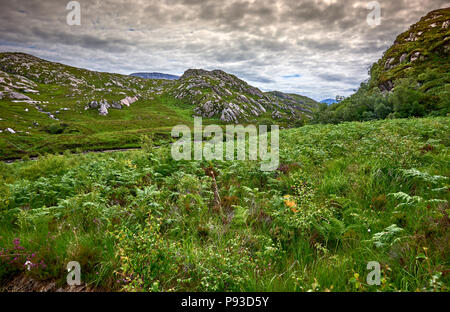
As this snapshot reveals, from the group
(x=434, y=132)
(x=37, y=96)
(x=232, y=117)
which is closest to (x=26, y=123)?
(x=37, y=96)

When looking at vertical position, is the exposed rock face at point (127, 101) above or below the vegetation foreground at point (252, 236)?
above

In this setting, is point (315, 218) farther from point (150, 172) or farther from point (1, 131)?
point (1, 131)

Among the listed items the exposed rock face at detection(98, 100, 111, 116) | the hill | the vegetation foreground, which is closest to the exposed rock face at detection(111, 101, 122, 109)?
the hill

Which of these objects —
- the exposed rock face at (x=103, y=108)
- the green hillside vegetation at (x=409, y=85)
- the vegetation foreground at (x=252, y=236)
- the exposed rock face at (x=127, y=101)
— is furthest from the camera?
the exposed rock face at (x=127, y=101)

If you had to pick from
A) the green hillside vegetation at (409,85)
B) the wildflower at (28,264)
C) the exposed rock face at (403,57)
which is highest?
the exposed rock face at (403,57)

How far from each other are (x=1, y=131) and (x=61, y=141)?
106ft

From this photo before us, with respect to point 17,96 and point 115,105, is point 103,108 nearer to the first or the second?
point 115,105

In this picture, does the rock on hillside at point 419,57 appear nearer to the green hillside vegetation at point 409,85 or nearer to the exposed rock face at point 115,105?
the green hillside vegetation at point 409,85

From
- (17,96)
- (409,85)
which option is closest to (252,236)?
(409,85)

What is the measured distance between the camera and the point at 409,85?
44375 millimetres

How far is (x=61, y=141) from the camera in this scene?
99.9 m

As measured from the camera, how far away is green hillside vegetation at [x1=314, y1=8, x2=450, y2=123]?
33438 mm

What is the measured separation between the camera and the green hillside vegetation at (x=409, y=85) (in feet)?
110

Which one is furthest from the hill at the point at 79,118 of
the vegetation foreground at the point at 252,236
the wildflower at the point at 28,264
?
the wildflower at the point at 28,264
